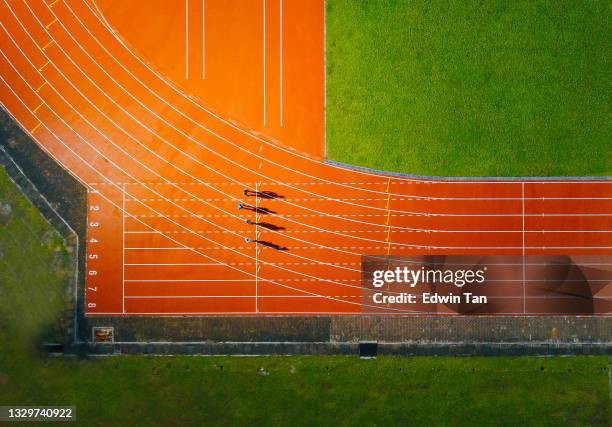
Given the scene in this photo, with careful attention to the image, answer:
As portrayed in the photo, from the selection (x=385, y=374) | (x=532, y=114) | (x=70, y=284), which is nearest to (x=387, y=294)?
(x=385, y=374)

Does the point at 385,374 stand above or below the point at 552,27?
below

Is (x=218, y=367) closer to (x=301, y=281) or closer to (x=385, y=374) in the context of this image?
(x=301, y=281)

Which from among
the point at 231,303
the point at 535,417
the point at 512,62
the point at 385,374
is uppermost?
the point at 512,62
